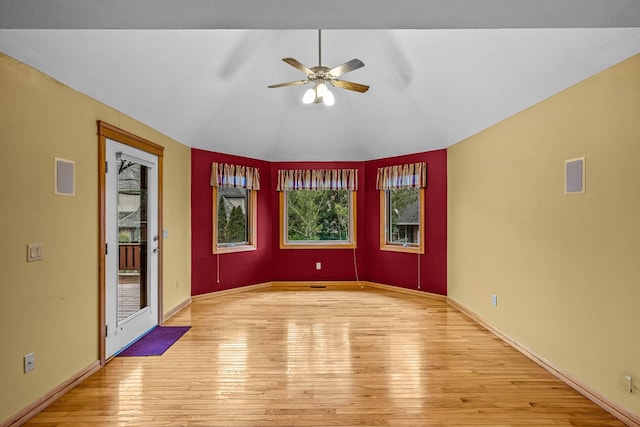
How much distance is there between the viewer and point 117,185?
3.46 meters

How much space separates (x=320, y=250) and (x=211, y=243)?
1.88 metres

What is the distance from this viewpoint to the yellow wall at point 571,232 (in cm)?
237

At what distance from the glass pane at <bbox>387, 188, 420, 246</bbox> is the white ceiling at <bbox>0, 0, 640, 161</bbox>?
0.70 metres

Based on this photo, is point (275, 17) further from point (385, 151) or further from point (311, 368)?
point (385, 151)

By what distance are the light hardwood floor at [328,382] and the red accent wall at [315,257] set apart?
2.09 m

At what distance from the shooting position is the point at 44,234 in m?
2.54

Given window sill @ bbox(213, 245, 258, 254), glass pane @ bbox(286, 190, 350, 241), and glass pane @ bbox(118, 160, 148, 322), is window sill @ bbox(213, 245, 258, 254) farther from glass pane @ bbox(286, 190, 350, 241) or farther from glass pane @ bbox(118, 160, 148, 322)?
glass pane @ bbox(118, 160, 148, 322)

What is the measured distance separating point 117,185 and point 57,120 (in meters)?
0.88

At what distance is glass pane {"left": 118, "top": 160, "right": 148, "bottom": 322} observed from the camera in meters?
3.57

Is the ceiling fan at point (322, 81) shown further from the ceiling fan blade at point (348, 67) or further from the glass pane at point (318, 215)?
the glass pane at point (318, 215)

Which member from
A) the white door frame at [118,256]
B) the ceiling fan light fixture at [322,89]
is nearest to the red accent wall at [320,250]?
the white door frame at [118,256]

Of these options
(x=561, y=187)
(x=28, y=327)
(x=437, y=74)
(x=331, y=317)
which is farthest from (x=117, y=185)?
(x=561, y=187)

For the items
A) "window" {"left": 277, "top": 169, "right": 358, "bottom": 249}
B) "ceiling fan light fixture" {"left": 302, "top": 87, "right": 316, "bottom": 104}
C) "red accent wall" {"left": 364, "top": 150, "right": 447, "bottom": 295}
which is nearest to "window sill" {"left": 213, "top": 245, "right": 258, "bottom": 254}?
"window" {"left": 277, "top": 169, "right": 358, "bottom": 249}

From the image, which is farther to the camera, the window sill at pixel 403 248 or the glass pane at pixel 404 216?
the glass pane at pixel 404 216
